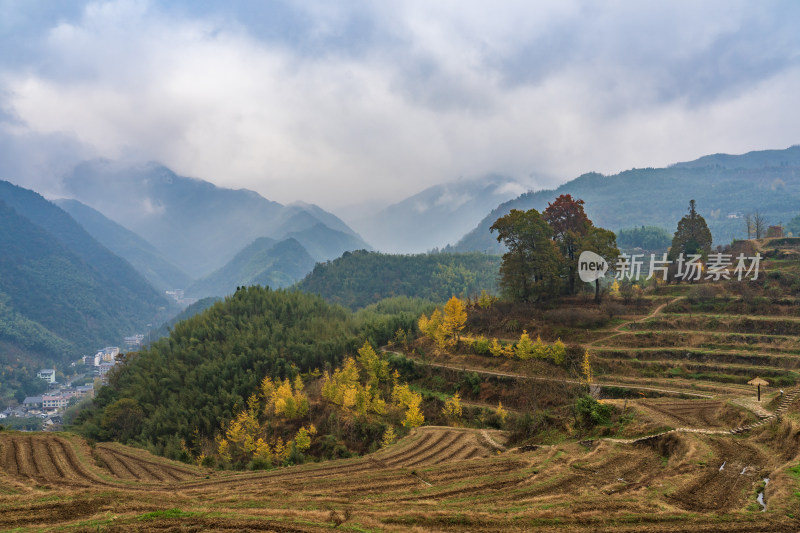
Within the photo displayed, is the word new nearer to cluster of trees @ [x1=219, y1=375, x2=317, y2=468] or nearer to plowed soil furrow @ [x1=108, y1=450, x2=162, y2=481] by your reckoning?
cluster of trees @ [x1=219, y1=375, x2=317, y2=468]

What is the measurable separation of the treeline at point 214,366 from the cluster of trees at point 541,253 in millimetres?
16620

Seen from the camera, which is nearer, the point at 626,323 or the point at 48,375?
the point at 626,323

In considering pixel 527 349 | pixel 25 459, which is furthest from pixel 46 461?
pixel 527 349

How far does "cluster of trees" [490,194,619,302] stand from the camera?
46.8 metres

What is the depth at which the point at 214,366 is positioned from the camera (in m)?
55.3

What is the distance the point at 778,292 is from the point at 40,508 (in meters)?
56.0

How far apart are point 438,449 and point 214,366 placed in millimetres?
39722

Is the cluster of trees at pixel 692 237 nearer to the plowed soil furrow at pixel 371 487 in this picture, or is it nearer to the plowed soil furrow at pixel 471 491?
the plowed soil furrow at pixel 471 491

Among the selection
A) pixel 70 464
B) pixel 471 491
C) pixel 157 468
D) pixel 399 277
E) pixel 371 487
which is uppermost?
pixel 399 277

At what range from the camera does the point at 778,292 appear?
41.6m

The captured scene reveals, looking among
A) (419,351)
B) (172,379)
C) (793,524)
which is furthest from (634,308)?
(172,379)

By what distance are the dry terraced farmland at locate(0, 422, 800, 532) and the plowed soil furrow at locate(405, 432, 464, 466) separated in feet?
0.85

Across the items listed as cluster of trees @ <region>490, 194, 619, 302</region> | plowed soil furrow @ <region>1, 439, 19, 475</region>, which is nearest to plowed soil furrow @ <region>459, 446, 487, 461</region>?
plowed soil furrow @ <region>1, 439, 19, 475</region>

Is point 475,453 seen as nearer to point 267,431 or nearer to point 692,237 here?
point 267,431
